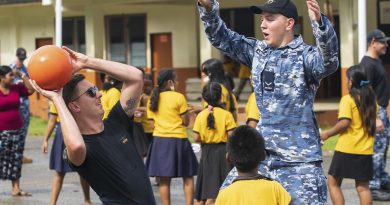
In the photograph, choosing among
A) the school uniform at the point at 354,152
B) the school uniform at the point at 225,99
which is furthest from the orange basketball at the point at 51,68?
the school uniform at the point at 354,152

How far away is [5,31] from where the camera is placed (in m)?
30.2

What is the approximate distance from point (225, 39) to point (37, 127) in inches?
733

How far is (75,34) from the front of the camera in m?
28.9

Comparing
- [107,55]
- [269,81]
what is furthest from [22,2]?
[269,81]

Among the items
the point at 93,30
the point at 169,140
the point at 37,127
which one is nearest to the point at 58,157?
the point at 169,140

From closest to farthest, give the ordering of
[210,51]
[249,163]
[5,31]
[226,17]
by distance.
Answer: [249,163] < [210,51] < [226,17] < [5,31]

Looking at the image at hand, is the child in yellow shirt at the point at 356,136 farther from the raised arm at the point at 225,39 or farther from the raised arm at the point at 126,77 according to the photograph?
the raised arm at the point at 126,77

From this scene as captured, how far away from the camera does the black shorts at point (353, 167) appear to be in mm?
8977

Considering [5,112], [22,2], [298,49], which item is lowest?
[5,112]

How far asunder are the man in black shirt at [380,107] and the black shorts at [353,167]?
1.20 meters

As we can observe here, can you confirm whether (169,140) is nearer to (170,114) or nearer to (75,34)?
(170,114)

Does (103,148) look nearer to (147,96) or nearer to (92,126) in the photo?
(92,126)

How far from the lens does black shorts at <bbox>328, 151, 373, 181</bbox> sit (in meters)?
8.98

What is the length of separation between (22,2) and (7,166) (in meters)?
16.0
